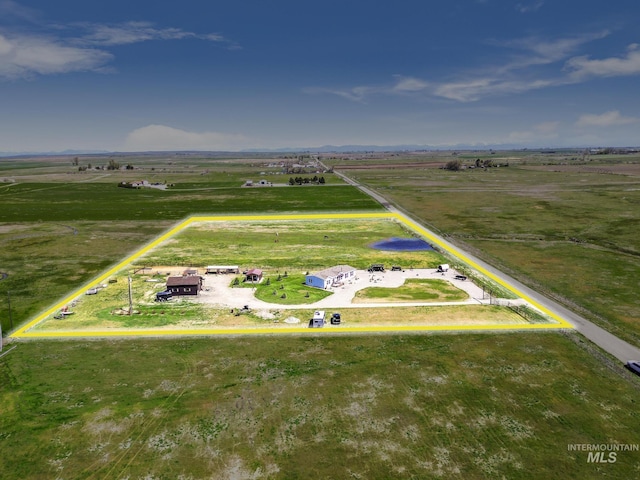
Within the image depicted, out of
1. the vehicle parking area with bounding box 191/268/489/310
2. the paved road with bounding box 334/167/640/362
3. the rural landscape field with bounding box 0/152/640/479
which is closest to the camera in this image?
the rural landscape field with bounding box 0/152/640/479

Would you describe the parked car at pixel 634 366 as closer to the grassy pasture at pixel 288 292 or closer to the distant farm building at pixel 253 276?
the grassy pasture at pixel 288 292

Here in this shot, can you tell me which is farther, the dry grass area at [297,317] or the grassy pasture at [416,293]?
the grassy pasture at [416,293]

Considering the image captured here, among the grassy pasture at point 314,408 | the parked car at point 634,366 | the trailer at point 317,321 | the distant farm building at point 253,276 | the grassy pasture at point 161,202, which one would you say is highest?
the grassy pasture at point 161,202

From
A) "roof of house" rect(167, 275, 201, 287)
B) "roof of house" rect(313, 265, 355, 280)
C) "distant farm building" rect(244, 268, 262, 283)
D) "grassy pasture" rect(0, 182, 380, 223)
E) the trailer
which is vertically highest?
"grassy pasture" rect(0, 182, 380, 223)

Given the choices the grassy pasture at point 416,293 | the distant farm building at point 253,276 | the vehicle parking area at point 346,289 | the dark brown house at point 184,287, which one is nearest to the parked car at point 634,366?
the vehicle parking area at point 346,289

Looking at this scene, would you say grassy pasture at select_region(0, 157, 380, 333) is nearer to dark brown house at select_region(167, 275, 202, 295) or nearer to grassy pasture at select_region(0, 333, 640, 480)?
dark brown house at select_region(167, 275, 202, 295)

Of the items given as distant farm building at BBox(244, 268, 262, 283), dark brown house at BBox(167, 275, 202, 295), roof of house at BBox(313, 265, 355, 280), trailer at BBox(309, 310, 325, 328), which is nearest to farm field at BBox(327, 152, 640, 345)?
roof of house at BBox(313, 265, 355, 280)

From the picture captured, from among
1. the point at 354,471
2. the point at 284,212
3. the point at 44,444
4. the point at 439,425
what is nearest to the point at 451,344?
the point at 439,425

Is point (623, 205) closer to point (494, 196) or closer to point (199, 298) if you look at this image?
point (494, 196)
